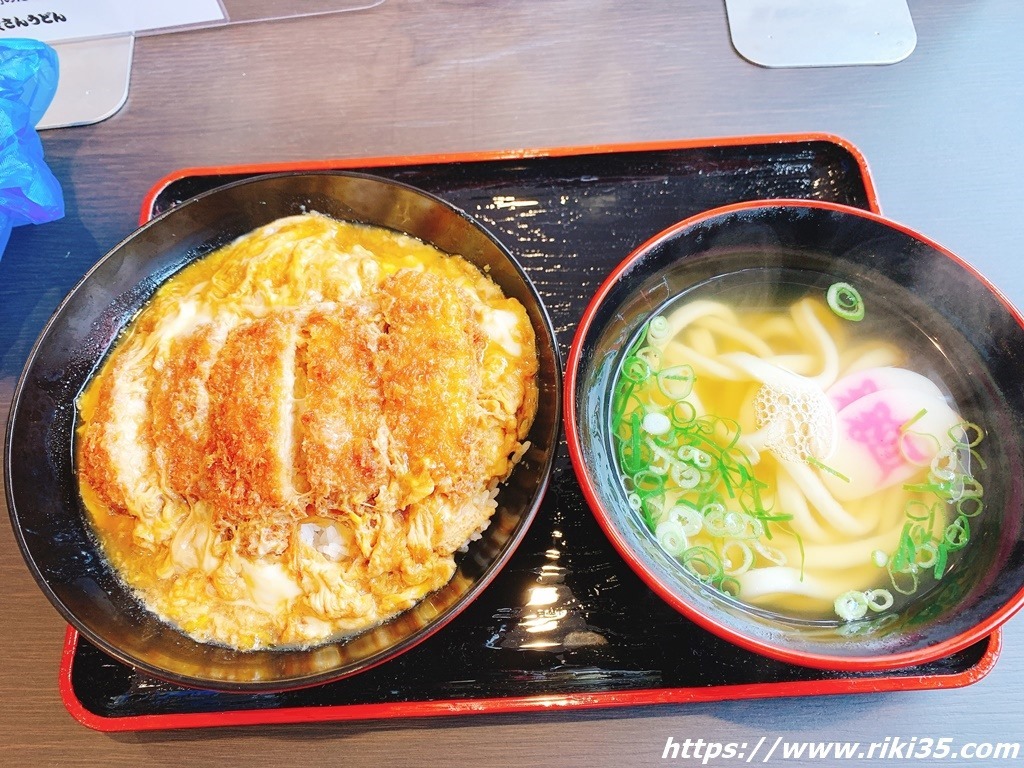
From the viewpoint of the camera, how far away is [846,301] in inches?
76.9

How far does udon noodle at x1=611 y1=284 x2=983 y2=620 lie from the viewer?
1756mm

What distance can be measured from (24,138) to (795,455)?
2632 millimetres

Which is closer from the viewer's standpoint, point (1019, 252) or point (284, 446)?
point (284, 446)

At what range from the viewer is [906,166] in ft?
8.14

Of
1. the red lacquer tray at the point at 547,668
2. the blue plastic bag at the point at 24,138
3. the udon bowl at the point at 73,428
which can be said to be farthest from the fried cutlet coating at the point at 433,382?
the blue plastic bag at the point at 24,138

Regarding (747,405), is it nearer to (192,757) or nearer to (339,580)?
(339,580)

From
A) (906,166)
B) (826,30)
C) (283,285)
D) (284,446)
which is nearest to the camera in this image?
(284,446)

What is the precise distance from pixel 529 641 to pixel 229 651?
0.78 metres

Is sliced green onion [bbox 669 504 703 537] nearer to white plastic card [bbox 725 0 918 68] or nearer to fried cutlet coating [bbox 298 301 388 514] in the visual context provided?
fried cutlet coating [bbox 298 301 388 514]

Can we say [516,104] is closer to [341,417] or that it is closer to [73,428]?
[341,417]

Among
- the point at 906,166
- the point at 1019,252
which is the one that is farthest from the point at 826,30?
the point at 1019,252

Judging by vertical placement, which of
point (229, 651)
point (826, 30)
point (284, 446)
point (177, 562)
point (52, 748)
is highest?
point (826, 30)

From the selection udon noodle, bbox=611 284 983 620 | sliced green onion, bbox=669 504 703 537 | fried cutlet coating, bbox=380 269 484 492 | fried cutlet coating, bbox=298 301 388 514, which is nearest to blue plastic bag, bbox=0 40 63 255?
fried cutlet coating, bbox=298 301 388 514

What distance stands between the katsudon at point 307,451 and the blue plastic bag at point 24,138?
0.82 meters
